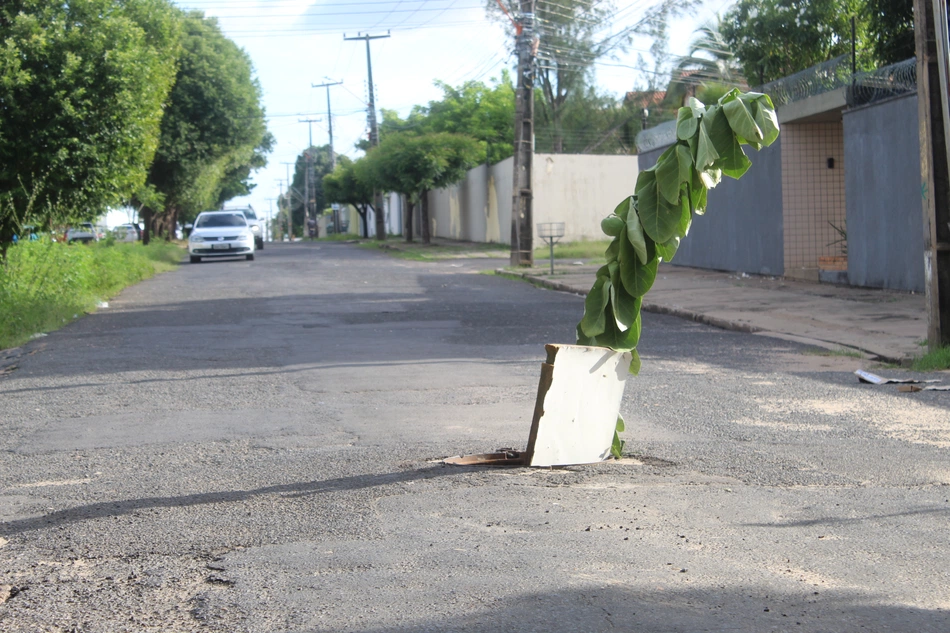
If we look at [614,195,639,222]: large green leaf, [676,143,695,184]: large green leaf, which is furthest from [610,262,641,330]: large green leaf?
[676,143,695,184]: large green leaf

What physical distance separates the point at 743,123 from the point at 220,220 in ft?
89.7

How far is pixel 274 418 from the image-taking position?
6.59 meters

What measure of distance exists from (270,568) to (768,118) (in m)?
2.90

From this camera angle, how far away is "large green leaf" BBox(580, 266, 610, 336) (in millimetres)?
5004

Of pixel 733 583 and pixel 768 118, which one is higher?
pixel 768 118

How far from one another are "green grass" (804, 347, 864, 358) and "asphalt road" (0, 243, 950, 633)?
0.41 metres

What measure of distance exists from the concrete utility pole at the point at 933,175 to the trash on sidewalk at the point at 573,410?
4.84 meters

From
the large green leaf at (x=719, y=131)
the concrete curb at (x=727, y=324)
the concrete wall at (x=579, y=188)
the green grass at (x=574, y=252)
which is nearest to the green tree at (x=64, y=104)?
the concrete curb at (x=727, y=324)

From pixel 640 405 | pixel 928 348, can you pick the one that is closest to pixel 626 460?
pixel 640 405

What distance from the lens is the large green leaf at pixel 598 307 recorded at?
5.00 m

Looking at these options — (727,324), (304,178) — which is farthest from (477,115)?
(304,178)

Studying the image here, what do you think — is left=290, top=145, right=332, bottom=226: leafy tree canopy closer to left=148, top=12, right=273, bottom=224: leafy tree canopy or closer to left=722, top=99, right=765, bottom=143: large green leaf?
left=148, top=12, right=273, bottom=224: leafy tree canopy

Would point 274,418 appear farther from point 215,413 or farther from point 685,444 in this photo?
point 685,444

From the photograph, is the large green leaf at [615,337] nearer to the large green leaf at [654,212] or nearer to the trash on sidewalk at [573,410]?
the trash on sidewalk at [573,410]
